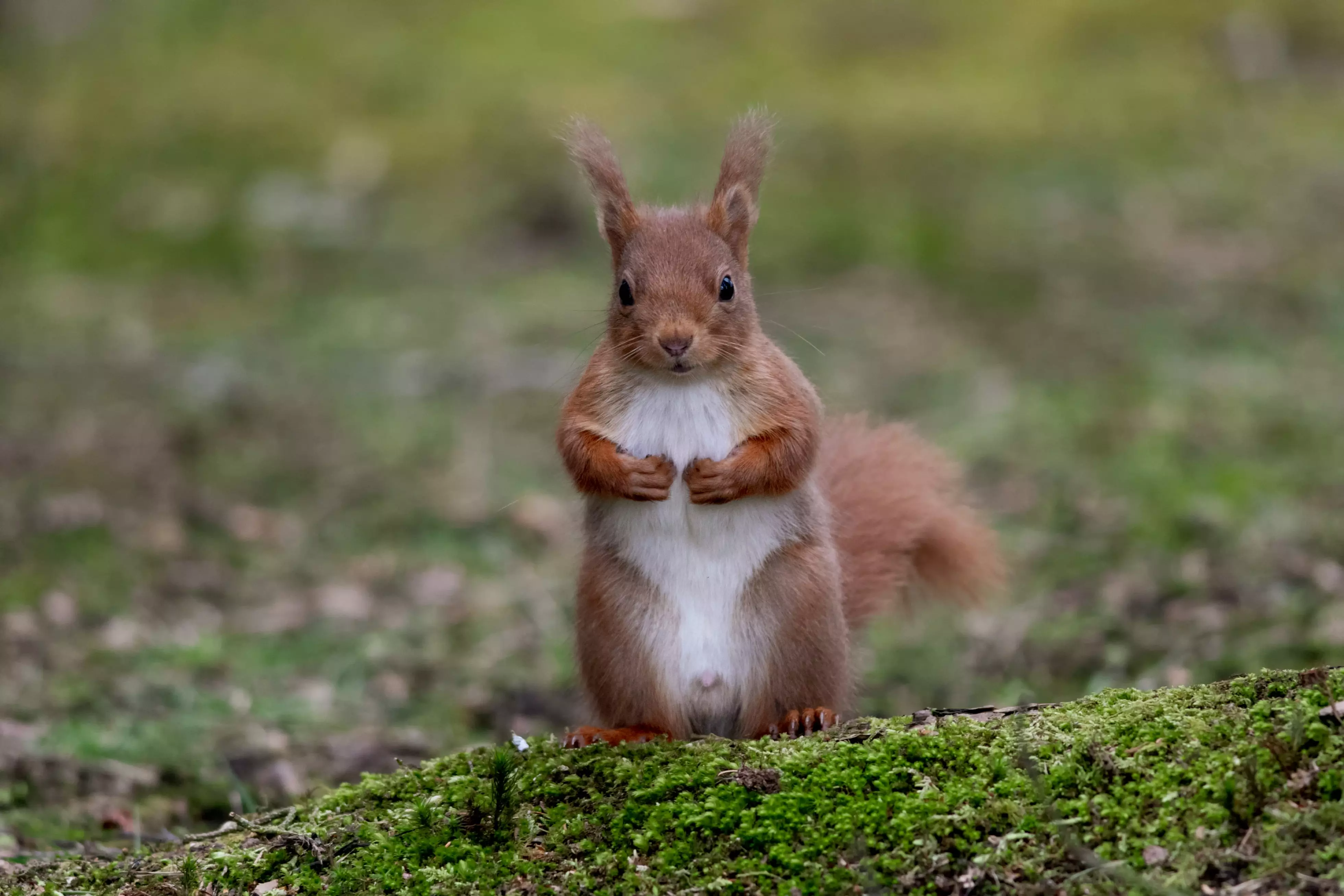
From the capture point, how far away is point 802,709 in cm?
291

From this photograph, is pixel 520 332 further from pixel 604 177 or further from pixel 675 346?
pixel 675 346

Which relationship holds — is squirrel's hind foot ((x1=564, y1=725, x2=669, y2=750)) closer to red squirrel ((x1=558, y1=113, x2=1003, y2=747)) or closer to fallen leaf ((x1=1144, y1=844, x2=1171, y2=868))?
red squirrel ((x1=558, y1=113, x2=1003, y2=747))

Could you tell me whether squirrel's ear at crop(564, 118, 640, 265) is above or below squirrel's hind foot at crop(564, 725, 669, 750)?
above

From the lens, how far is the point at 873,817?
234 centimetres

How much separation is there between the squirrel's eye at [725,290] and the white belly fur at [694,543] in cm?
20

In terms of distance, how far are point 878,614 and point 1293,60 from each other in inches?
346

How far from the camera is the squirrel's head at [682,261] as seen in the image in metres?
2.84

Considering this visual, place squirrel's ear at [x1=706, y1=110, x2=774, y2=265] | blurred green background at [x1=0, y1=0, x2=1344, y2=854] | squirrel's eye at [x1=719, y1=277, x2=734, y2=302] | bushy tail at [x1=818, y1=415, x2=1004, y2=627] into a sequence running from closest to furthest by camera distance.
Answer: squirrel's eye at [x1=719, y1=277, x2=734, y2=302] < squirrel's ear at [x1=706, y1=110, x2=774, y2=265] < bushy tail at [x1=818, y1=415, x2=1004, y2=627] < blurred green background at [x1=0, y1=0, x2=1344, y2=854]

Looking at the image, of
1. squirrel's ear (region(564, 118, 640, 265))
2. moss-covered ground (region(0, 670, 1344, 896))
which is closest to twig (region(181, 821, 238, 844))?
moss-covered ground (region(0, 670, 1344, 896))

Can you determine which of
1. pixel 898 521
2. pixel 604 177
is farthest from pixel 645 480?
pixel 898 521

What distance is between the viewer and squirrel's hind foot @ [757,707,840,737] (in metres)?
2.83

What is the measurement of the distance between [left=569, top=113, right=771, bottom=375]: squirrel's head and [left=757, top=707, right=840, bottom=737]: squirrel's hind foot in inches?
28.0

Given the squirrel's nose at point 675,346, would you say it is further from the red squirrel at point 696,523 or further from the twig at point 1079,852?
the twig at point 1079,852

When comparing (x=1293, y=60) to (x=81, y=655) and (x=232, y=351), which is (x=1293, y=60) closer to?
(x=232, y=351)
